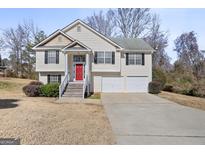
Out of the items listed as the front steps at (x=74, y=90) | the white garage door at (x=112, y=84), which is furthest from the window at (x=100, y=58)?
the front steps at (x=74, y=90)

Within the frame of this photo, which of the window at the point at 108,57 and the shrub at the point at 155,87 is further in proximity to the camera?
the window at the point at 108,57

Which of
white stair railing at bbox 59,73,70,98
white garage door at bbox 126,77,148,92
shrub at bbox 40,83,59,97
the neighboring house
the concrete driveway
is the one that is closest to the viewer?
the concrete driveway

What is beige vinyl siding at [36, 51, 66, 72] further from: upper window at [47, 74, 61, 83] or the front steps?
the front steps

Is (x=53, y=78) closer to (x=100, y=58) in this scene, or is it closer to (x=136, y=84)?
(x=100, y=58)

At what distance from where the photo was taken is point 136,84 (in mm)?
29688

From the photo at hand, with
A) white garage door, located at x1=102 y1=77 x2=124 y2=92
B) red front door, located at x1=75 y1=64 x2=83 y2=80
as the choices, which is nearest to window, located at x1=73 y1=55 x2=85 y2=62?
red front door, located at x1=75 y1=64 x2=83 y2=80

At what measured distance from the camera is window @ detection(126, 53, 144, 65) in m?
29.9

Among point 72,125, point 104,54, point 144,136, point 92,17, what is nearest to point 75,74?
point 104,54

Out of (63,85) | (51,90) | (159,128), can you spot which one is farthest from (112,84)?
(159,128)

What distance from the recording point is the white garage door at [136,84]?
96.9ft

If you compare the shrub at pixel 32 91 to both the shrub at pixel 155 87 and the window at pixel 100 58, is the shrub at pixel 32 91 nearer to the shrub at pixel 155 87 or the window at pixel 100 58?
the window at pixel 100 58

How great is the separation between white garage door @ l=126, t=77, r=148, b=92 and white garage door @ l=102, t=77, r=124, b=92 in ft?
2.45

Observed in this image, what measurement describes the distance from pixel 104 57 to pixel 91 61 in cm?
138
